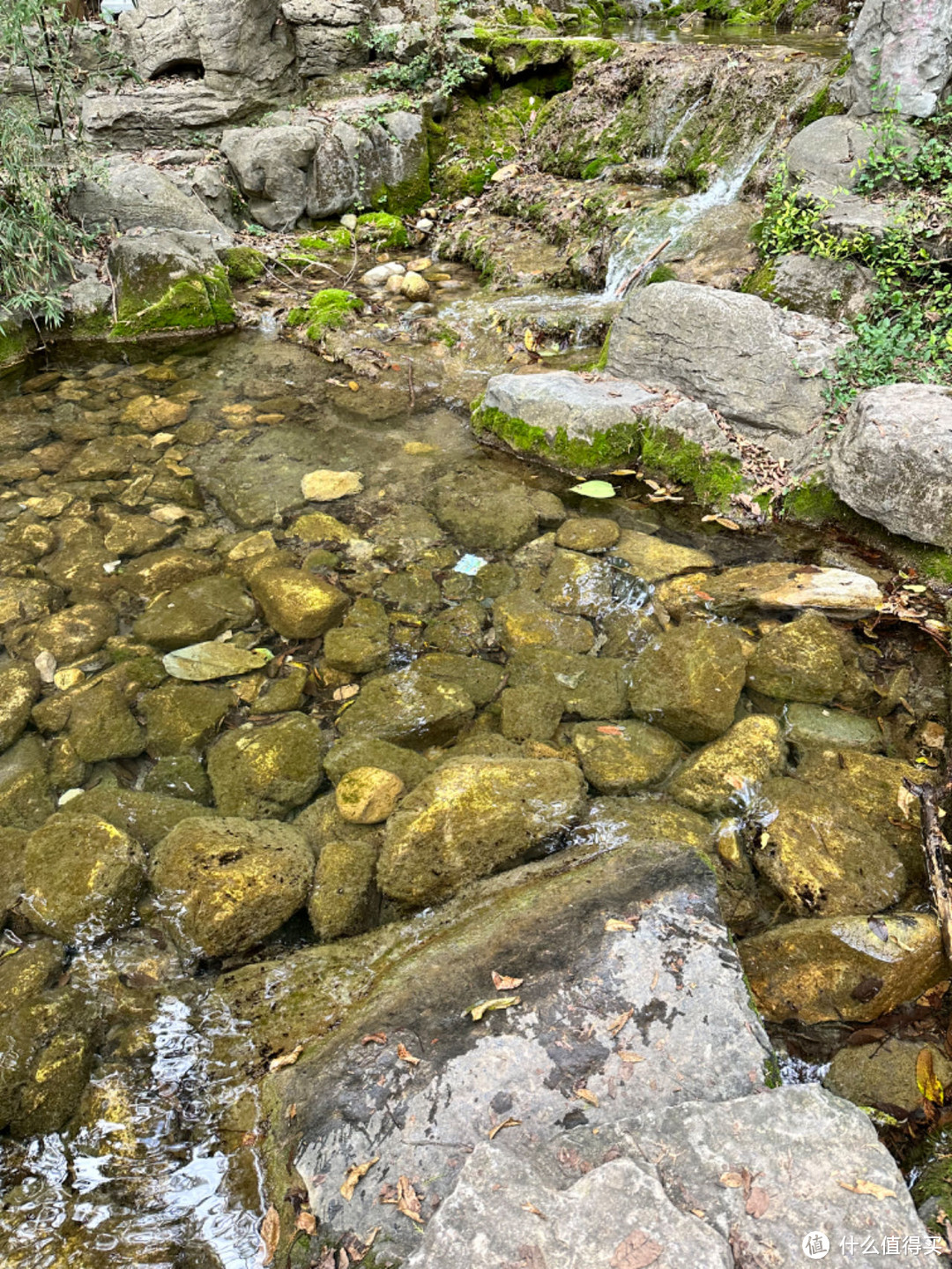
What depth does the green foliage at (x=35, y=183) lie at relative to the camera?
7.01 m

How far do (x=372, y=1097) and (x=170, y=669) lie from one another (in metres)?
2.88

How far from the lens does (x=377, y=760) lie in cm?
364

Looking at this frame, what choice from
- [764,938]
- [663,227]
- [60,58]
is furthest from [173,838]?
[60,58]

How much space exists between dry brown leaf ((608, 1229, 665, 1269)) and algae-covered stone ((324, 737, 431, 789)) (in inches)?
86.5

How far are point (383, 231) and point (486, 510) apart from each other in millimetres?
7178

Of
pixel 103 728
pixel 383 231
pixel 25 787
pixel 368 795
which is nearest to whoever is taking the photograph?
pixel 368 795

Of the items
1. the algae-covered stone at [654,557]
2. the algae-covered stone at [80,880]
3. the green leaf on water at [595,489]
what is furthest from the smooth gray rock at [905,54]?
the algae-covered stone at [80,880]

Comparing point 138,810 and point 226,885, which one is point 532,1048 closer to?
point 226,885

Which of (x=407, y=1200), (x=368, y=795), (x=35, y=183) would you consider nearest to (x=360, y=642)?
(x=368, y=795)

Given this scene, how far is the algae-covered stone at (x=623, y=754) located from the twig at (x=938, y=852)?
1.06 m

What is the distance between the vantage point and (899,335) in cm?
522

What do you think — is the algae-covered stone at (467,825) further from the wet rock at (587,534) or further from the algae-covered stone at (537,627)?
the wet rock at (587,534)

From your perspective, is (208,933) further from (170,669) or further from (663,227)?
(663,227)

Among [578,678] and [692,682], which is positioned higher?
[692,682]
